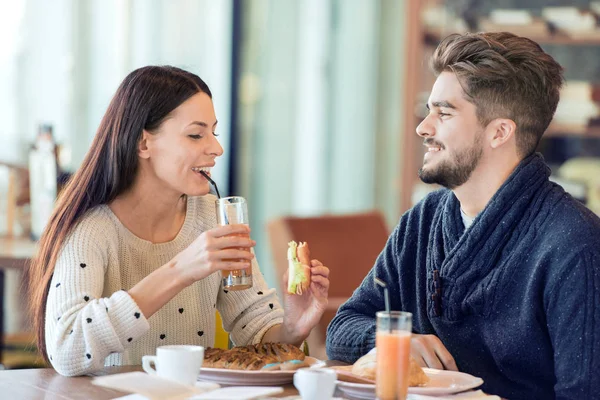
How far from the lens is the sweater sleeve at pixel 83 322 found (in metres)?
1.74

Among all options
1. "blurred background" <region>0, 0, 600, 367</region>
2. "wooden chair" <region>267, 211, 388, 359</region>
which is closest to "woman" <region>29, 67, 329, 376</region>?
"blurred background" <region>0, 0, 600, 367</region>

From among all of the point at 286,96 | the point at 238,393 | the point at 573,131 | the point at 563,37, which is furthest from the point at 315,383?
the point at 286,96

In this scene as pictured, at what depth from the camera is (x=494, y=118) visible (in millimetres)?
2061

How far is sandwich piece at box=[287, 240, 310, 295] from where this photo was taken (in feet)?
6.21

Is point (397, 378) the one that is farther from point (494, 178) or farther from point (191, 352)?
point (494, 178)

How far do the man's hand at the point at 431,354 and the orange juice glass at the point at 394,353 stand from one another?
356mm

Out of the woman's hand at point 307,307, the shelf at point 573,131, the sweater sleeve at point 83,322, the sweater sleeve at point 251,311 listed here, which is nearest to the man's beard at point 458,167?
the woman's hand at point 307,307

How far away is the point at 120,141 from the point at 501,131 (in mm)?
847

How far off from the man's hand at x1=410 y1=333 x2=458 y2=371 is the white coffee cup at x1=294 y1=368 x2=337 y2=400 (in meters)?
0.42

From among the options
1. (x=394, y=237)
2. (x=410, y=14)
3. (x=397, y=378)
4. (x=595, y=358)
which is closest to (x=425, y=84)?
(x=410, y=14)

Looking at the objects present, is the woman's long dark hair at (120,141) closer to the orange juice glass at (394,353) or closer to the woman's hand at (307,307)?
the woman's hand at (307,307)

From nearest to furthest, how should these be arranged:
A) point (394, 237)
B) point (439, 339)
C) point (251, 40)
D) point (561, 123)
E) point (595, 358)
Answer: point (595, 358)
point (439, 339)
point (394, 237)
point (561, 123)
point (251, 40)

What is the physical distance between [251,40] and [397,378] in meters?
3.53

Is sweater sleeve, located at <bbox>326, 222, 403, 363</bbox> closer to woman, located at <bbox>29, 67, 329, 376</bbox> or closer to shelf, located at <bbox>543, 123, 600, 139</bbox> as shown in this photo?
woman, located at <bbox>29, 67, 329, 376</bbox>
